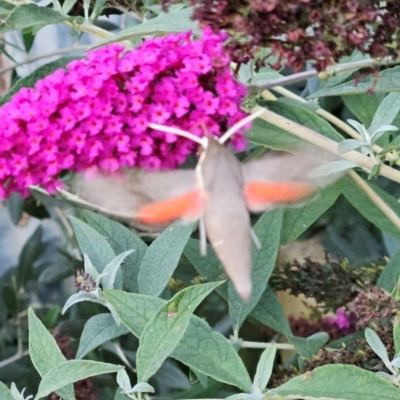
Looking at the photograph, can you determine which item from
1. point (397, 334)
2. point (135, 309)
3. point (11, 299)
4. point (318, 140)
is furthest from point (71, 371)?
point (11, 299)

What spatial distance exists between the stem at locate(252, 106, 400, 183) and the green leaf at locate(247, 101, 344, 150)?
0.18 feet

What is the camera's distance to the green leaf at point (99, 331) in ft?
3.37

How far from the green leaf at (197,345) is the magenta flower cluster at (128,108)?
271mm

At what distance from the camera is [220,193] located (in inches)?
34.3

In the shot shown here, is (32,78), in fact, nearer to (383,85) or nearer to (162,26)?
(162,26)

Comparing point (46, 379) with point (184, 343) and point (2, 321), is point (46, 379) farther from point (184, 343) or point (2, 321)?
point (2, 321)

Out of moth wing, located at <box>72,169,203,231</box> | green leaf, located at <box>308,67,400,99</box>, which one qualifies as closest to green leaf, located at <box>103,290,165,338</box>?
moth wing, located at <box>72,169,203,231</box>

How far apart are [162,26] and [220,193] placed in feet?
1.04

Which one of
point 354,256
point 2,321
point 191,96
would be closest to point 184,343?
point 191,96

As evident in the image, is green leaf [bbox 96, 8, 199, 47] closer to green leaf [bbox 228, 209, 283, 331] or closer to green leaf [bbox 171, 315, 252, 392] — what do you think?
Result: green leaf [bbox 228, 209, 283, 331]

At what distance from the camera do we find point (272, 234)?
3.78ft

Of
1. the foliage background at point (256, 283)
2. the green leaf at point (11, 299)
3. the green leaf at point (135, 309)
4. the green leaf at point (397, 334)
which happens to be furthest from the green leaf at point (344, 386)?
the green leaf at point (11, 299)

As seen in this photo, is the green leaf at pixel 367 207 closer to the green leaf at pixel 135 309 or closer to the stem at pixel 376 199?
the stem at pixel 376 199

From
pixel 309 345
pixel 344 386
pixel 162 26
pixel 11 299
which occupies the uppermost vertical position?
pixel 162 26
